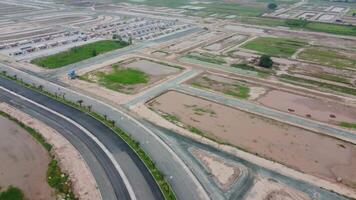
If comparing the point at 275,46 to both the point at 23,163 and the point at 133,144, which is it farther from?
the point at 23,163

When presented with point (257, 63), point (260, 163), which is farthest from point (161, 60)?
point (260, 163)

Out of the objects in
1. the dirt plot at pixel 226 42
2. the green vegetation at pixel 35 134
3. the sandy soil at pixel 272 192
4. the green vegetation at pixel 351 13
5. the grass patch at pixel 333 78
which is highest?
the green vegetation at pixel 351 13

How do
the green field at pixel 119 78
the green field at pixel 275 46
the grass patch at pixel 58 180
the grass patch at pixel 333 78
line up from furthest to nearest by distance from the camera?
the green field at pixel 275 46 → the grass patch at pixel 333 78 → the green field at pixel 119 78 → the grass patch at pixel 58 180

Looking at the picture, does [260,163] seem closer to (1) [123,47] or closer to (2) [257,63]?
(2) [257,63]

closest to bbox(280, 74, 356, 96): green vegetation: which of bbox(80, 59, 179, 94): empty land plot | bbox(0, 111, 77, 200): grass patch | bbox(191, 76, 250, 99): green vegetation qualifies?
bbox(191, 76, 250, 99): green vegetation

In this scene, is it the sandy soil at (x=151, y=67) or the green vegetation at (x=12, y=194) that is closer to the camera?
the green vegetation at (x=12, y=194)

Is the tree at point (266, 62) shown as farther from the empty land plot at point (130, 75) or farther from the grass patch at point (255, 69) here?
the empty land plot at point (130, 75)

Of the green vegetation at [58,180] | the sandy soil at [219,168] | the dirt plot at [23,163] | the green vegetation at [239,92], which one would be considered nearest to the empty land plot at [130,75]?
the green vegetation at [239,92]
